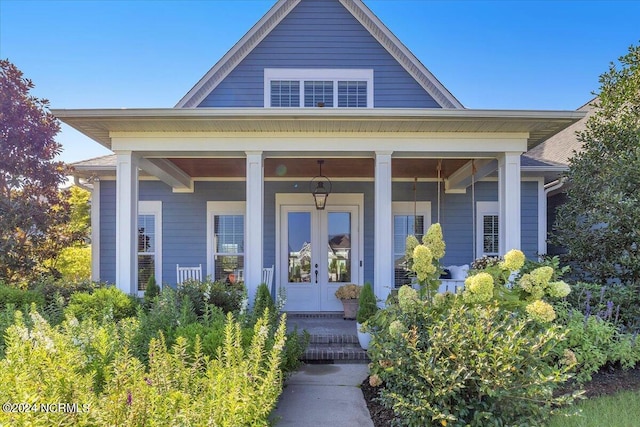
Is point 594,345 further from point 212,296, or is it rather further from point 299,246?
point 299,246

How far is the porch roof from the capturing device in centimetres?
459

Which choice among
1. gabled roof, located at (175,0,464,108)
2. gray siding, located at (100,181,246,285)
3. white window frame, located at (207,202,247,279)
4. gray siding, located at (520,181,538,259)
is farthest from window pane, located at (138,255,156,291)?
gray siding, located at (520,181,538,259)

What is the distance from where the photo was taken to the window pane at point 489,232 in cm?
774

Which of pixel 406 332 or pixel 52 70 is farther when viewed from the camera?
pixel 52 70

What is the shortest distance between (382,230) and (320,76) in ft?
14.0

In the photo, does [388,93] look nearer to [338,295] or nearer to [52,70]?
[338,295]

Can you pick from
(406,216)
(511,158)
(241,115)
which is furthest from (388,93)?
(241,115)

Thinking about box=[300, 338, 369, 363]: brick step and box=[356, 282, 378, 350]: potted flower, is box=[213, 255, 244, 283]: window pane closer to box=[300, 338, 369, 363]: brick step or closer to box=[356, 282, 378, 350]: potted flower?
box=[300, 338, 369, 363]: brick step

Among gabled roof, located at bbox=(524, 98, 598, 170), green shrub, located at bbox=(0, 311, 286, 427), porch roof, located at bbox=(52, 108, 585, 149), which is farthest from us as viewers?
gabled roof, located at bbox=(524, 98, 598, 170)

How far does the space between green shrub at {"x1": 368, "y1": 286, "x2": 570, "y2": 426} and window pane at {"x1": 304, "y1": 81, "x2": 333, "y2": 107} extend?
5.85 m

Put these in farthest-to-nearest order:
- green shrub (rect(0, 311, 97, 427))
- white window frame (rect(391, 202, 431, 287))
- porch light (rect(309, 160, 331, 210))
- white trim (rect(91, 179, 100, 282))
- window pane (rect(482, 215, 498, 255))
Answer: window pane (rect(482, 215, 498, 255)) < white window frame (rect(391, 202, 431, 287)) < white trim (rect(91, 179, 100, 282)) < porch light (rect(309, 160, 331, 210)) < green shrub (rect(0, 311, 97, 427))

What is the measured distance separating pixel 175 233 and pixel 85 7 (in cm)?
590

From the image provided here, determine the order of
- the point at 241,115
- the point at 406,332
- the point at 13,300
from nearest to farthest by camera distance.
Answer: the point at 406,332
the point at 241,115
the point at 13,300

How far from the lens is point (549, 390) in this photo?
2.53 m
